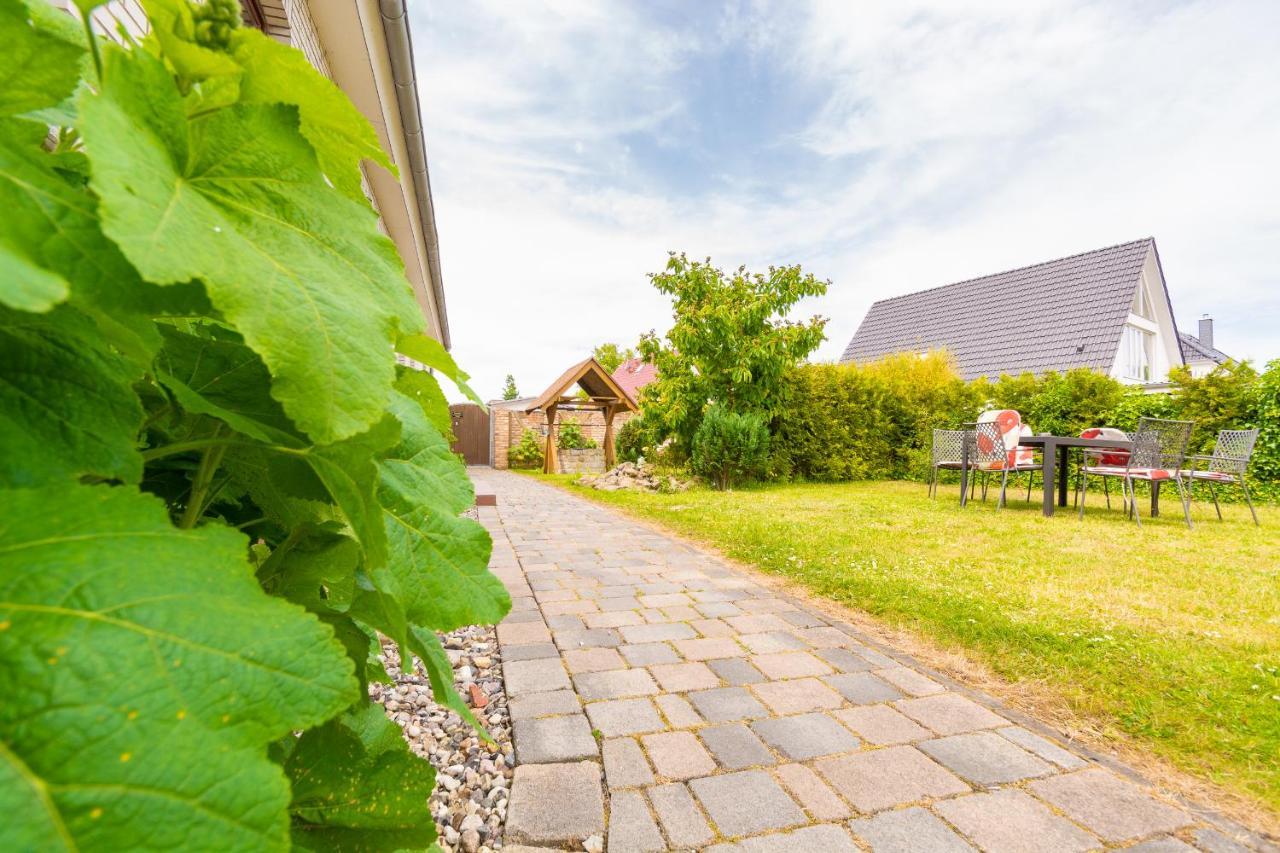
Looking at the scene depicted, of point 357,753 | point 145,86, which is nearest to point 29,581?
point 145,86

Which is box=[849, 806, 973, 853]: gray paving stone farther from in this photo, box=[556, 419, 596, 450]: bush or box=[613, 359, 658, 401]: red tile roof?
box=[613, 359, 658, 401]: red tile roof

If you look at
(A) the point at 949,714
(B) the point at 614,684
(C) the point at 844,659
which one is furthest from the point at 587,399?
(A) the point at 949,714

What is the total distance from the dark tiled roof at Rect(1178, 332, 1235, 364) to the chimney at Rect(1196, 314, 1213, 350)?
1239mm

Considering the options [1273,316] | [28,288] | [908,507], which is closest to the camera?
[28,288]

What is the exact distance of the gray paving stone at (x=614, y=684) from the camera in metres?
2.62

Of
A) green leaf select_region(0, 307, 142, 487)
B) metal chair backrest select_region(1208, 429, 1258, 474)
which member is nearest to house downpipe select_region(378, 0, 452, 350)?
green leaf select_region(0, 307, 142, 487)

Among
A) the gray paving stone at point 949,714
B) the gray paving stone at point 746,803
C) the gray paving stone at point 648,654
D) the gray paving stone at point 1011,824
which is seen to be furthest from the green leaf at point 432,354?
the gray paving stone at point 648,654

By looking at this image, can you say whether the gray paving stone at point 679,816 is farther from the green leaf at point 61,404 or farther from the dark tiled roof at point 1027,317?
the dark tiled roof at point 1027,317

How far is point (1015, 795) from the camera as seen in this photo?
1.90 m

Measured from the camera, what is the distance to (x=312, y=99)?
17.2 inches

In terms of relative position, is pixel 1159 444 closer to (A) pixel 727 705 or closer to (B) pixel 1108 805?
(B) pixel 1108 805

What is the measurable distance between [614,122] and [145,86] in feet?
58.0

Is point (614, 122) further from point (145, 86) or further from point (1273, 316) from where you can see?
point (1273, 316)

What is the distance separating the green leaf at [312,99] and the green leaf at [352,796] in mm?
496
